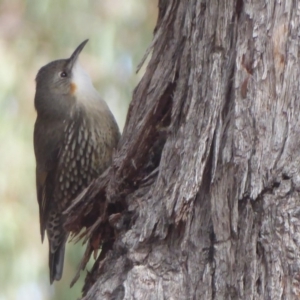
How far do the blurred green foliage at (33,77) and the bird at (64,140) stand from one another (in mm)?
329

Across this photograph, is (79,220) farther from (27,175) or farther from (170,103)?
(27,175)

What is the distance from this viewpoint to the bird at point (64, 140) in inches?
161

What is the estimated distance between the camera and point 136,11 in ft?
15.9

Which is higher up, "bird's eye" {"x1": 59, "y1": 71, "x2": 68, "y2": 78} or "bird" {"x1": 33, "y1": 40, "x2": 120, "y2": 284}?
"bird's eye" {"x1": 59, "y1": 71, "x2": 68, "y2": 78}

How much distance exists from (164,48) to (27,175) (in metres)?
2.02

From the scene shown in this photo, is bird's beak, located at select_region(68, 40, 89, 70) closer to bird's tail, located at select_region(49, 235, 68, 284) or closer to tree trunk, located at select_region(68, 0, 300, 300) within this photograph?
bird's tail, located at select_region(49, 235, 68, 284)

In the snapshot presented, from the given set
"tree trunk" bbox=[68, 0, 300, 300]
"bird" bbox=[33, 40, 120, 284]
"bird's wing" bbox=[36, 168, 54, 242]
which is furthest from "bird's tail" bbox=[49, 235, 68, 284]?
"tree trunk" bbox=[68, 0, 300, 300]

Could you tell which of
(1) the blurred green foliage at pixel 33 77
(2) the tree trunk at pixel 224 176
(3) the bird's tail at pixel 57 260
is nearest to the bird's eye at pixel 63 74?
(1) the blurred green foliage at pixel 33 77

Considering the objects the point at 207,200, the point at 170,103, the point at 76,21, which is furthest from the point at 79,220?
the point at 76,21

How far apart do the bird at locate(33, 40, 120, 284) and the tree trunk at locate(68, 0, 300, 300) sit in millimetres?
1309

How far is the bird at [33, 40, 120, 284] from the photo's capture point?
161 inches

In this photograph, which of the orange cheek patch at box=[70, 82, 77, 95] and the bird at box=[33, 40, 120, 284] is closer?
the bird at box=[33, 40, 120, 284]

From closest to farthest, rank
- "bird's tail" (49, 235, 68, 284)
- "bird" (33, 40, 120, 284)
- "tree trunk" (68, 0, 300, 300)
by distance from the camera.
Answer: "tree trunk" (68, 0, 300, 300) → "bird" (33, 40, 120, 284) → "bird's tail" (49, 235, 68, 284)

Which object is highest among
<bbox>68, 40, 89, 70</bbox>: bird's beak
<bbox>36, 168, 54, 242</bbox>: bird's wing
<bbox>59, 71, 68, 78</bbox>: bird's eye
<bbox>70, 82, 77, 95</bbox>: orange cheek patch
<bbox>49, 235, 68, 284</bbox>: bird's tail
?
<bbox>68, 40, 89, 70</bbox>: bird's beak
